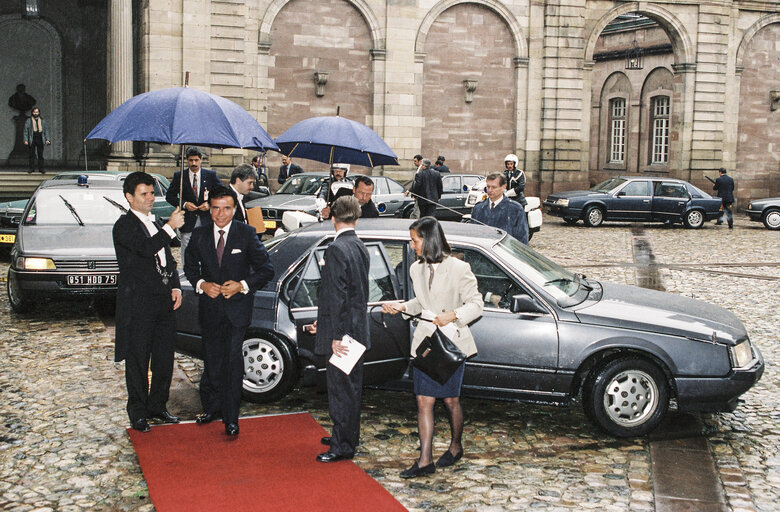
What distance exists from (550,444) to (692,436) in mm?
1103

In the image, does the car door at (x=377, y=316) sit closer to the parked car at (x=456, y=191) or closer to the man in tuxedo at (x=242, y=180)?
the man in tuxedo at (x=242, y=180)

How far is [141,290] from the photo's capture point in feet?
20.9

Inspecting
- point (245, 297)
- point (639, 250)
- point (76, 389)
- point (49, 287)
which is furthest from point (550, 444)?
point (639, 250)

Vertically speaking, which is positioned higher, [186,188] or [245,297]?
[186,188]

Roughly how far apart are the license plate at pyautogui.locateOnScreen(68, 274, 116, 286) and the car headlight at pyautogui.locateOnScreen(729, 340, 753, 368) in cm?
691

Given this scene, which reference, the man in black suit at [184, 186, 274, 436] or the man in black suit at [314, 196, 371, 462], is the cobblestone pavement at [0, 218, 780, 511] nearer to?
the man in black suit at [314, 196, 371, 462]

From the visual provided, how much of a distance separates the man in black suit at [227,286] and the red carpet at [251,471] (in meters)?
0.30

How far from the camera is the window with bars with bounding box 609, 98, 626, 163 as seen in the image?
40406 mm

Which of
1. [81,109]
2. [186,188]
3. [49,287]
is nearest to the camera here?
[186,188]

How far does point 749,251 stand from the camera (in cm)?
1984

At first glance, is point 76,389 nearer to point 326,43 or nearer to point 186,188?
point 186,188

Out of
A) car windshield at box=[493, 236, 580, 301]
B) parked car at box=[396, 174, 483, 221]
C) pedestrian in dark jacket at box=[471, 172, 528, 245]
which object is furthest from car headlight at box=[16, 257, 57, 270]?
parked car at box=[396, 174, 483, 221]

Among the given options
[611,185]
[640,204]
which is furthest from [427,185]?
[611,185]

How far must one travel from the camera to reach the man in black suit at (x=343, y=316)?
225 inches
